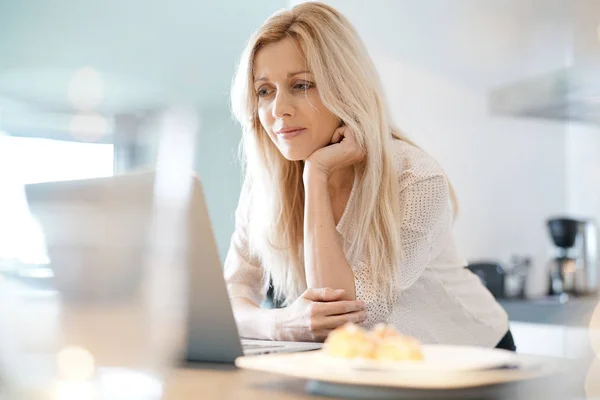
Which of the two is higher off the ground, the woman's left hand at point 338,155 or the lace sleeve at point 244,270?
the woman's left hand at point 338,155

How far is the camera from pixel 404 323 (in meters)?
1.46

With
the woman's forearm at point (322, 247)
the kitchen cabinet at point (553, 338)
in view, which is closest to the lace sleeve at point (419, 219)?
the woman's forearm at point (322, 247)

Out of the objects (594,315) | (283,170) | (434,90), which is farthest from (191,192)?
(434,90)

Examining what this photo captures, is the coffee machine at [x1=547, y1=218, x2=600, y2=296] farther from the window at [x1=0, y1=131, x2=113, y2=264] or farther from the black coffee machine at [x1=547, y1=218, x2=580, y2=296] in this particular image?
the window at [x1=0, y1=131, x2=113, y2=264]

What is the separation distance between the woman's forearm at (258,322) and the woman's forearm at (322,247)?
14 centimetres

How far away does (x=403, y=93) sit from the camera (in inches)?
138

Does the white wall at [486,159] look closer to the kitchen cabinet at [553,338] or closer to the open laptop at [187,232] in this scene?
the kitchen cabinet at [553,338]

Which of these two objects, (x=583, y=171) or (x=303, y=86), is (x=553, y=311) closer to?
(x=583, y=171)

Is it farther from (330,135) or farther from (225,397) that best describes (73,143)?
(225,397)

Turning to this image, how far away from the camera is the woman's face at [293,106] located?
60.7 inches

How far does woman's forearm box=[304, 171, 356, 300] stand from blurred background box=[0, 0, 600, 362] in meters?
2.10

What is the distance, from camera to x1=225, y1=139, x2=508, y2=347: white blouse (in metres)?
1.44

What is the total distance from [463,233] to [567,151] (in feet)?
2.68

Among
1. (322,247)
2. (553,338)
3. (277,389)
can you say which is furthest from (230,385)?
(553,338)
